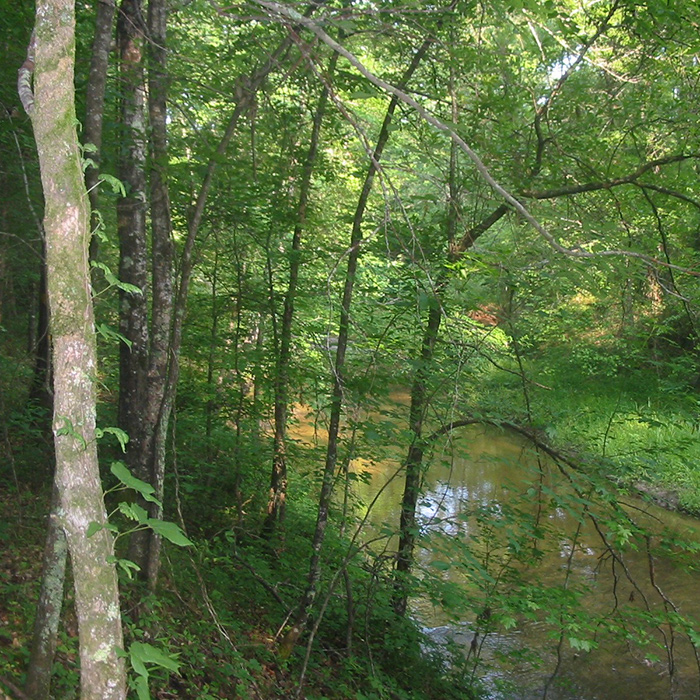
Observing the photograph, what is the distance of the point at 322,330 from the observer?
5.71 meters

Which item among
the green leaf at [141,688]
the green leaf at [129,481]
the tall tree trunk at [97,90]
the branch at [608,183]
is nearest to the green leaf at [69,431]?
the green leaf at [129,481]

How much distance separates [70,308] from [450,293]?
4.34 metres

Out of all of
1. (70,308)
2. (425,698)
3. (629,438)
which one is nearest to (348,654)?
(425,698)

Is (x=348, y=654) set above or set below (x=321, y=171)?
below

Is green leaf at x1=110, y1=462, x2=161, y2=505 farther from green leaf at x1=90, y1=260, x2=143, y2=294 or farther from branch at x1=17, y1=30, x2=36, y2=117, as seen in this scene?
branch at x1=17, y1=30, x2=36, y2=117

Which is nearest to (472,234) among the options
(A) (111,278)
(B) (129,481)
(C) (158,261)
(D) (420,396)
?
(D) (420,396)

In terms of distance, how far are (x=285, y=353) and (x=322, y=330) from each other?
664mm

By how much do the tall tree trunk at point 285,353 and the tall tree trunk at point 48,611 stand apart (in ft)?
11.7

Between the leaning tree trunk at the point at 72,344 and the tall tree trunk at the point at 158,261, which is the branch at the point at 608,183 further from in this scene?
the leaning tree trunk at the point at 72,344

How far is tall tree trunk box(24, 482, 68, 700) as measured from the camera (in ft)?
8.13

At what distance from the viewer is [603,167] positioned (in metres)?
5.30

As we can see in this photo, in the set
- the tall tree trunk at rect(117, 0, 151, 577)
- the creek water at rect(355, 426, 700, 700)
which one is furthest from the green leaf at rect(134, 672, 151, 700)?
the creek water at rect(355, 426, 700, 700)

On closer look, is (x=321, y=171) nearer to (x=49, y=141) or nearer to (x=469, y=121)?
(x=469, y=121)

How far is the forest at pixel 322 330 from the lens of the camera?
2592 millimetres
